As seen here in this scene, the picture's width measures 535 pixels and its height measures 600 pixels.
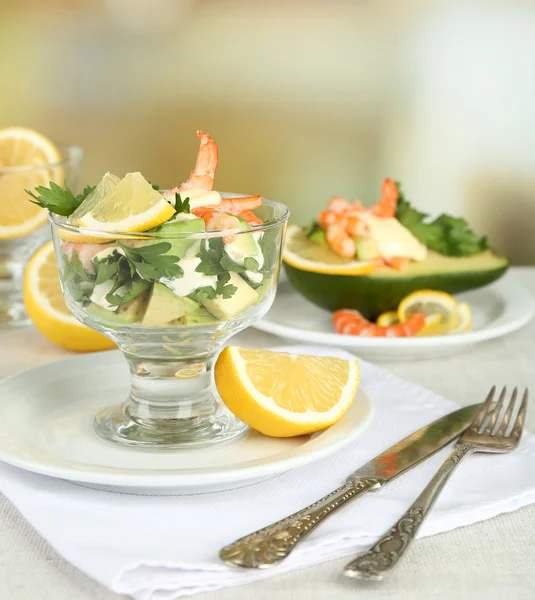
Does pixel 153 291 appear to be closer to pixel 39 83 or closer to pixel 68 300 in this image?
pixel 68 300

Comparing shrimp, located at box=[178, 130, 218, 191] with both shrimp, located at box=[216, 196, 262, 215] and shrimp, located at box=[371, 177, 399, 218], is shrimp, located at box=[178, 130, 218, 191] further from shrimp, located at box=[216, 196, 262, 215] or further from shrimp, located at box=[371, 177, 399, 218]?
shrimp, located at box=[371, 177, 399, 218]

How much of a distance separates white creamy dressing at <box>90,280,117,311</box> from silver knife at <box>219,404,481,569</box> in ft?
0.71

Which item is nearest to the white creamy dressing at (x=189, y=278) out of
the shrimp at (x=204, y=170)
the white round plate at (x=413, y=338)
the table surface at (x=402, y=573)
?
the shrimp at (x=204, y=170)

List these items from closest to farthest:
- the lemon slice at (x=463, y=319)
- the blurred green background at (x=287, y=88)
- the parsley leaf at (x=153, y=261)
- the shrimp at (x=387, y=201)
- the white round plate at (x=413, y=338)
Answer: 1. the parsley leaf at (x=153, y=261)
2. the white round plate at (x=413, y=338)
3. the lemon slice at (x=463, y=319)
4. the shrimp at (x=387, y=201)
5. the blurred green background at (x=287, y=88)

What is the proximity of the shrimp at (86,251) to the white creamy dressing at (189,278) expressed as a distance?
0.19ft

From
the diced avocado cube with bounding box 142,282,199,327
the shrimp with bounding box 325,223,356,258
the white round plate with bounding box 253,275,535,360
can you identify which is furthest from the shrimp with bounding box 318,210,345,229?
the diced avocado cube with bounding box 142,282,199,327

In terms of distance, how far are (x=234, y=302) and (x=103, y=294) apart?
0.34 ft

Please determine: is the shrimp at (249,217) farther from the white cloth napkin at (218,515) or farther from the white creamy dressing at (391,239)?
the white creamy dressing at (391,239)

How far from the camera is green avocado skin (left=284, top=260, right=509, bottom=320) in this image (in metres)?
1.14

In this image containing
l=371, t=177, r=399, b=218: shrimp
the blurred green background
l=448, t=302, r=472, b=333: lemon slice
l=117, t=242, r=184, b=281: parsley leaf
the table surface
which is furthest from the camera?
the blurred green background

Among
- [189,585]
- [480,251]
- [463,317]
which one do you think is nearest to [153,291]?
→ [189,585]

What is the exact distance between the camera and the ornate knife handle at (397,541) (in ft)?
1.71

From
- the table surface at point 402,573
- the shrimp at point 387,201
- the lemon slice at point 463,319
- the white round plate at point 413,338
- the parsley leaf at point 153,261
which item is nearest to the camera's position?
the table surface at point 402,573

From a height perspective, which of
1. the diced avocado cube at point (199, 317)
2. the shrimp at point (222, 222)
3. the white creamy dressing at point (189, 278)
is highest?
the shrimp at point (222, 222)
